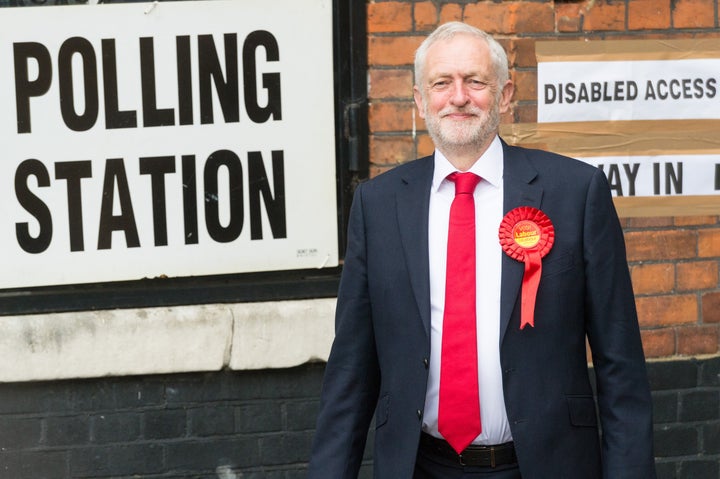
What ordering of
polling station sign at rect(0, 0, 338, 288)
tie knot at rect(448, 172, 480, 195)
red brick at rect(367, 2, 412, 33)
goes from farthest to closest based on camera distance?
1. red brick at rect(367, 2, 412, 33)
2. polling station sign at rect(0, 0, 338, 288)
3. tie knot at rect(448, 172, 480, 195)

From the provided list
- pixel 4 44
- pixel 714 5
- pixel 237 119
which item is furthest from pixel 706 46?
pixel 4 44

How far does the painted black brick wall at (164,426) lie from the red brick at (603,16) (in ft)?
5.54

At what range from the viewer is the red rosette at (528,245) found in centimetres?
289

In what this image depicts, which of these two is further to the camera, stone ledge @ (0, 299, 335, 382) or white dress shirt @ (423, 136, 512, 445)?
stone ledge @ (0, 299, 335, 382)

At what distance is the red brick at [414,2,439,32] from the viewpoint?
4551 mm

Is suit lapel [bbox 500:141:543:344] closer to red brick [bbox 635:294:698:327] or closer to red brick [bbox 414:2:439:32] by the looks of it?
red brick [bbox 414:2:439:32]

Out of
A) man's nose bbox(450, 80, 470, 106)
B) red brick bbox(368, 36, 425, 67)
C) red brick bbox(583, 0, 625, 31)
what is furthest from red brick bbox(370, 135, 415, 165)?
man's nose bbox(450, 80, 470, 106)

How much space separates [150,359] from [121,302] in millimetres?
243

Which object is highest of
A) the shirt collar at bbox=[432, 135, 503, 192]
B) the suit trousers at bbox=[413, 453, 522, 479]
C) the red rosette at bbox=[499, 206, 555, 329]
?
the shirt collar at bbox=[432, 135, 503, 192]

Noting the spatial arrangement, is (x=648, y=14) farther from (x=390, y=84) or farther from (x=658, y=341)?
(x=658, y=341)

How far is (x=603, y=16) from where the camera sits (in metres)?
4.67

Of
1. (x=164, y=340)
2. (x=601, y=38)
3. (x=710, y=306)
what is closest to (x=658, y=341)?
(x=710, y=306)

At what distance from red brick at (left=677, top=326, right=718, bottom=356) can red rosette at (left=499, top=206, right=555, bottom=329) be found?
2.10 metres

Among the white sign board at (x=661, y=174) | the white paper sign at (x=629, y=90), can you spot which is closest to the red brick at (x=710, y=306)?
the white sign board at (x=661, y=174)
